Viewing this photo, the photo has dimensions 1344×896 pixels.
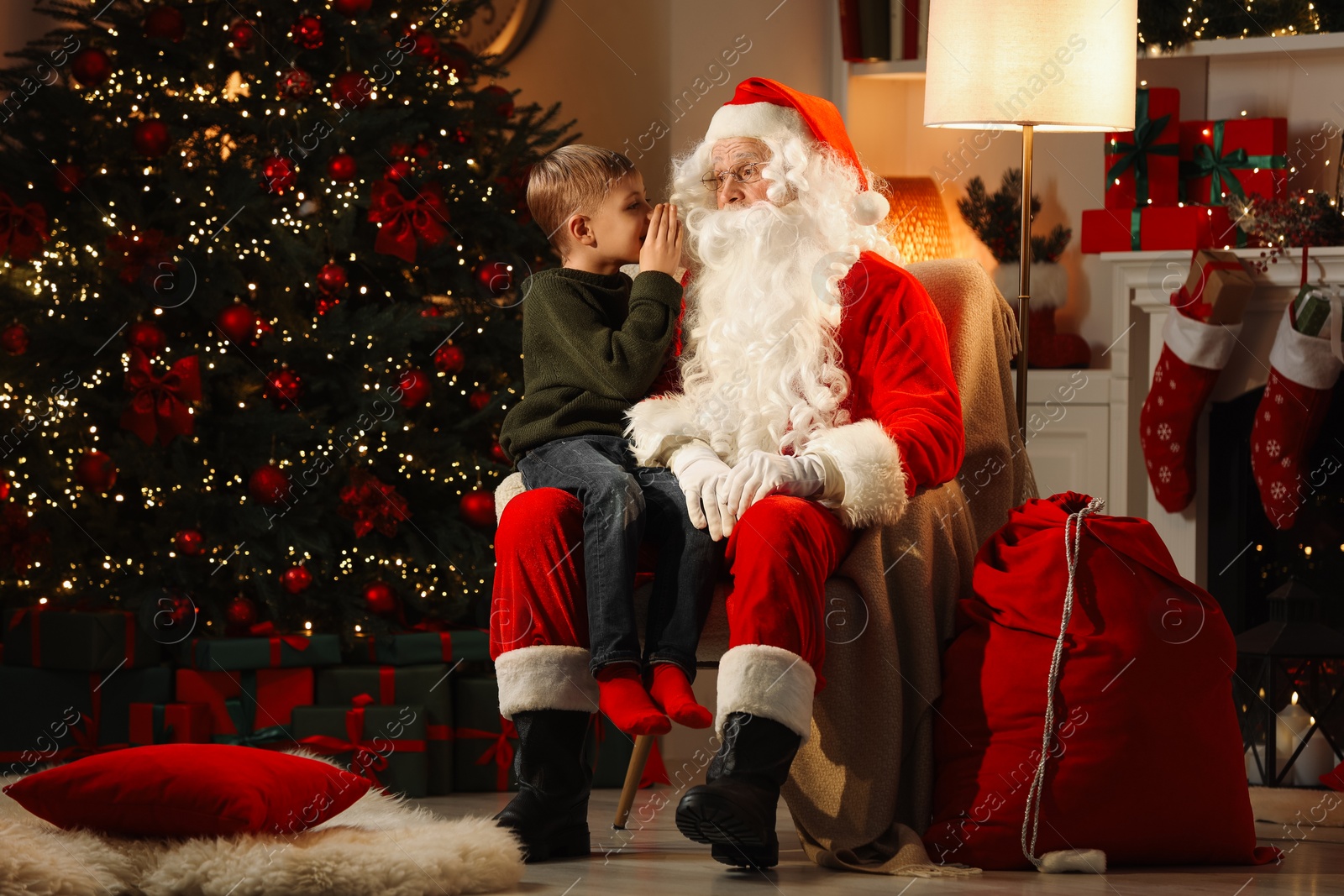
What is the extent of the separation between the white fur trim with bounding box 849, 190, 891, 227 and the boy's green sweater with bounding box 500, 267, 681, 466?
37 cm

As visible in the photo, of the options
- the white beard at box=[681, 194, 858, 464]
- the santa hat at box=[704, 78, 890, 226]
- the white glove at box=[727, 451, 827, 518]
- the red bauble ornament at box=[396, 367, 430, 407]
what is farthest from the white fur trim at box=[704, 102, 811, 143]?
the red bauble ornament at box=[396, 367, 430, 407]

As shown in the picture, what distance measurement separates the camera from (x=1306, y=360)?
12.5 feet

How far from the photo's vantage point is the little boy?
2428mm

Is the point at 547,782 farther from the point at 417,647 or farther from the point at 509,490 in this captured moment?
the point at 417,647

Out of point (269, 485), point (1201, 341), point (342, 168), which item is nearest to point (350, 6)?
point (342, 168)

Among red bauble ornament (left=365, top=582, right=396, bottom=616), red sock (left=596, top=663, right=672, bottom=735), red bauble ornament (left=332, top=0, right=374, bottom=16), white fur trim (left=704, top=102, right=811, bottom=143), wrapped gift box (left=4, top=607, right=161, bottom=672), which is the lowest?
wrapped gift box (left=4, top=607, right=161, bottom=672)

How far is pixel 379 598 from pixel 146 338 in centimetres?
73

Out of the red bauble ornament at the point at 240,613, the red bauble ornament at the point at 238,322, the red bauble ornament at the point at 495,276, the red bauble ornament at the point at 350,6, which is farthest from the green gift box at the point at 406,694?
the red bauble ornament at the point at 350,6

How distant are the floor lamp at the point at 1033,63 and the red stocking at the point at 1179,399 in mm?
936

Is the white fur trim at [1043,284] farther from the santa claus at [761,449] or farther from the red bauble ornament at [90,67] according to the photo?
the red bauble ornament at [90,67]

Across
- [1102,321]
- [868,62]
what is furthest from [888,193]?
[1102,321]

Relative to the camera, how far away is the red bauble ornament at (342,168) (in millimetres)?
3438

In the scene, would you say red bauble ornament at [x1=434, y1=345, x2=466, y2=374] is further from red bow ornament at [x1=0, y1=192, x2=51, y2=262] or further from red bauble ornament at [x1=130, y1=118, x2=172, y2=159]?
red bow ornament at [x1=0, y1=192, x2=51, y2=262]

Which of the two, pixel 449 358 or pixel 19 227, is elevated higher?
pixel 19 227
